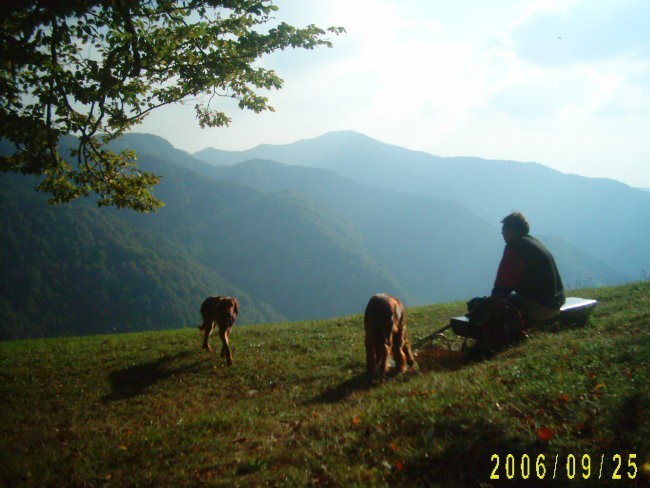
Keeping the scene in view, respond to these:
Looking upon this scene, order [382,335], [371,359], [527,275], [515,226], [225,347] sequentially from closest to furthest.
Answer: [382,335]
[527,275]
[371,359]
[515,226]
[225,347]

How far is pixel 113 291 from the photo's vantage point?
132500 mm

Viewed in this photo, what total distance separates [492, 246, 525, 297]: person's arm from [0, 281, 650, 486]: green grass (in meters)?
1.06

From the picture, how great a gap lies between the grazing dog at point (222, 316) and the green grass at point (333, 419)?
0.80m

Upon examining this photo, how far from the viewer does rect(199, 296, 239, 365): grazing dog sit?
11.0 metres

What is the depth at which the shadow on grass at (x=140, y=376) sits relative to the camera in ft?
29.8

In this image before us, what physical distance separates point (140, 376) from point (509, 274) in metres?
8.55

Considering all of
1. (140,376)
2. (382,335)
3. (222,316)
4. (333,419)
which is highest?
(382,335)

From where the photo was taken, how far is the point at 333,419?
19.3ft

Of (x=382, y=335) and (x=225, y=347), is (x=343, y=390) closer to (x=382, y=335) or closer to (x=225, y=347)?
(x=382, y=335)

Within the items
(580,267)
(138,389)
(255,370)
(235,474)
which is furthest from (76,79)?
(580,267)

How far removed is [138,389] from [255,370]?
257 cm
